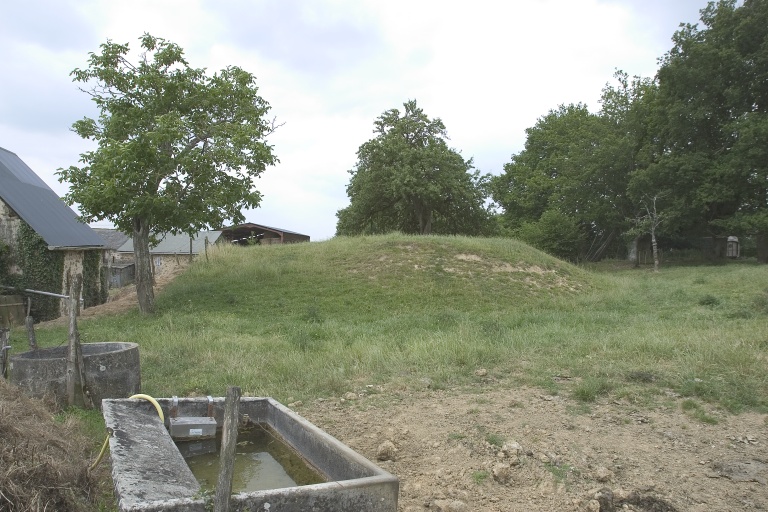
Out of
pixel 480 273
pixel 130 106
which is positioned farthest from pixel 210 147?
pixel 480 273

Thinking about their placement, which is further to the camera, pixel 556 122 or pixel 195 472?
pixel 556 122

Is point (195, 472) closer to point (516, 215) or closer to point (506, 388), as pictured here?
point (506, 388)

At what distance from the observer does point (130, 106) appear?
17.2m

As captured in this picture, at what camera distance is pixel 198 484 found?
4473 mm

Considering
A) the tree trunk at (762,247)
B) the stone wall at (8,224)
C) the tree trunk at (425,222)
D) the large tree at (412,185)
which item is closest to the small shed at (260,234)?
the large tree at (412,185)

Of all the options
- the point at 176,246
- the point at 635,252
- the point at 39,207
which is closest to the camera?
the point at 39,207

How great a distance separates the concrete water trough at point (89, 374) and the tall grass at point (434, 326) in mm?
695

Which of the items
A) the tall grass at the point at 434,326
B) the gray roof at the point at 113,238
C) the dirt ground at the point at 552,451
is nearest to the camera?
the dirt ground at the point at 552,451

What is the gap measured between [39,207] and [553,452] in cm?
2214

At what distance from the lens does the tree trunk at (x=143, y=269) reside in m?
17.0

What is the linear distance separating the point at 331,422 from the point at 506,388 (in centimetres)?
221

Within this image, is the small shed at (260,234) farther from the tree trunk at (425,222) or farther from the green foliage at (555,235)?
the green foliage at (555,235)

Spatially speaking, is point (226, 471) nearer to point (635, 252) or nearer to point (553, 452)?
point (553, 452)

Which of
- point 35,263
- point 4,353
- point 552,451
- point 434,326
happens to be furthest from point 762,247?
point 4,353
